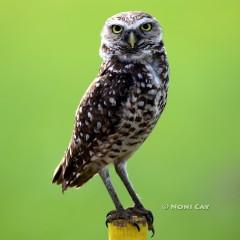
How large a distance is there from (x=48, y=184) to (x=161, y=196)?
0.74m

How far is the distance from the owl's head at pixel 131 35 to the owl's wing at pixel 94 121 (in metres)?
0.08

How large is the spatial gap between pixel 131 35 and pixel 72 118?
2215mm

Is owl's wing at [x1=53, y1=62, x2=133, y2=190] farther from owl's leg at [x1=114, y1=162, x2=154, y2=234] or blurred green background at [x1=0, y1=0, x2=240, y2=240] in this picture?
blurred green background at [x1=0, y1=0, x2=240, y2=240]

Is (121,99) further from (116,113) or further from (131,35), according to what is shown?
(131,35)

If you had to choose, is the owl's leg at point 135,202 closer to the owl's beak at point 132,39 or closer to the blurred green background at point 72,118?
the owl's beak at point 132,39

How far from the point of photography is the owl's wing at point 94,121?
2.84 meters

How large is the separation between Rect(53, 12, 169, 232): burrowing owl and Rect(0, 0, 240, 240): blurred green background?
143 cm

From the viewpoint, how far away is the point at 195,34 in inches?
210

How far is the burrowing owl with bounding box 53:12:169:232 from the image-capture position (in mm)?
2795

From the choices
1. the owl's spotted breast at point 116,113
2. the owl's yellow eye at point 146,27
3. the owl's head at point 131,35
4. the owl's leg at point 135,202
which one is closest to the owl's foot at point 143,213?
the owl's leg at point 135,202

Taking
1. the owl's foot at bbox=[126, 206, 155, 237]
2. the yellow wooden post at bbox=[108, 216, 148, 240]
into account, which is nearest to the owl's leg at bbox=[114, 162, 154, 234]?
the owl's foot at bbox=[126, 206, 155, 237]

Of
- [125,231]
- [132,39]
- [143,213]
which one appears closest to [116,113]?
[132,39]

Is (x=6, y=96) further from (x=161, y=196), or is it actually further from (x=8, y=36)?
(x=161, y=196)

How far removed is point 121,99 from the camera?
2828 mm
